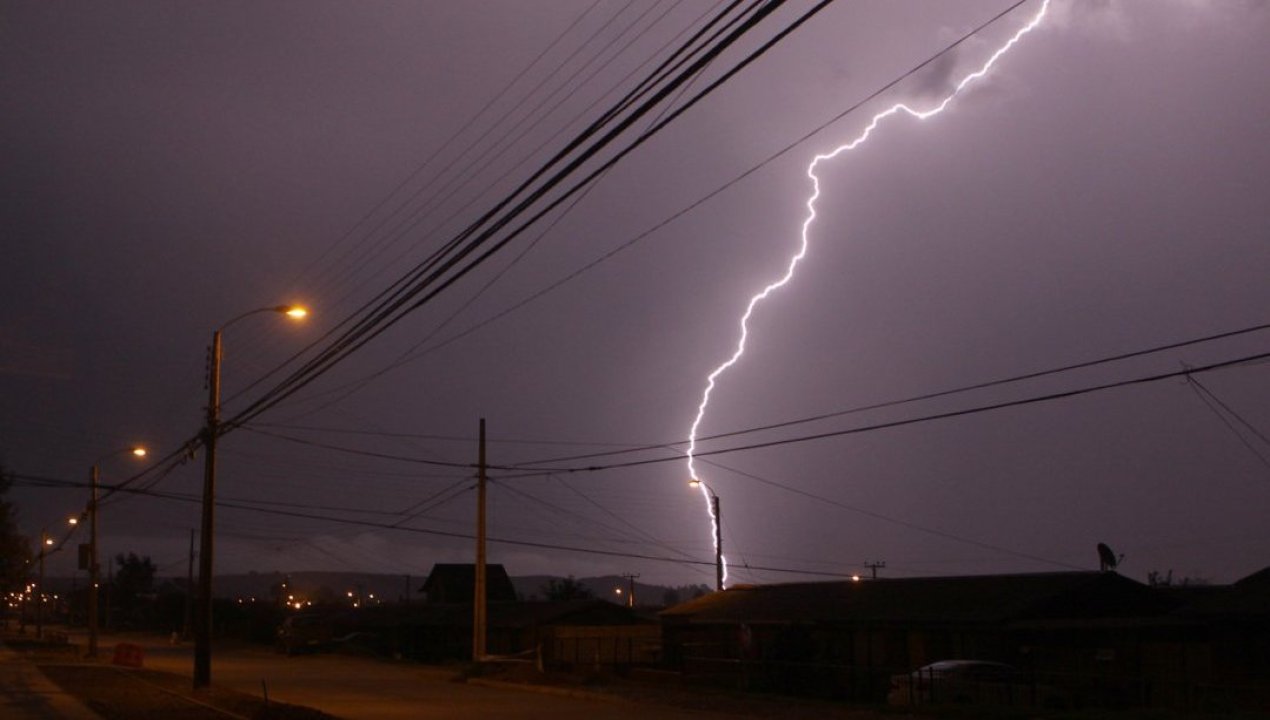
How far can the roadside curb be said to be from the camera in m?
32.0

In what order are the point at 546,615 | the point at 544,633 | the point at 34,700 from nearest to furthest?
the point at 34,700, the point at 544,633, the point at 546,615

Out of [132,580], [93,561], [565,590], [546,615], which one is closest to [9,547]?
[93,561]

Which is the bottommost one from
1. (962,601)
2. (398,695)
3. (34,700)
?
(398,695)

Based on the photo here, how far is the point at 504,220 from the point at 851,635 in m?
27.4

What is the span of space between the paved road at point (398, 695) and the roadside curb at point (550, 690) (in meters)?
0.25

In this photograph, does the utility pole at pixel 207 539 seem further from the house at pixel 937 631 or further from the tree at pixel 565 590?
the tree at pixel 565 590

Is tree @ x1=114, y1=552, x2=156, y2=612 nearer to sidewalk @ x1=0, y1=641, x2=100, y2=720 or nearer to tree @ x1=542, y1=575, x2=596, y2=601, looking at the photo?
tree @ x1=542, y1=575, x2=596, y2=601

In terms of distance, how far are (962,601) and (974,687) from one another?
8.18 m

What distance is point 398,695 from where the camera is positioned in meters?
34.4

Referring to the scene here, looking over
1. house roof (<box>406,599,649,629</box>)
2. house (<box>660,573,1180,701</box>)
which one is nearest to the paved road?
house roof (<box>406,599,649,629</box>)

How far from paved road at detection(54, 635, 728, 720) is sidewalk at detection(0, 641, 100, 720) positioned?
4.99 meters

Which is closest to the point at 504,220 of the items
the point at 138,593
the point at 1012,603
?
the point at 1012,603

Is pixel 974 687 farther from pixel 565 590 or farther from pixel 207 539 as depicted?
pixel 565 590

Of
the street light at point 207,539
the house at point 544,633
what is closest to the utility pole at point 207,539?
the street light at point 207,539
